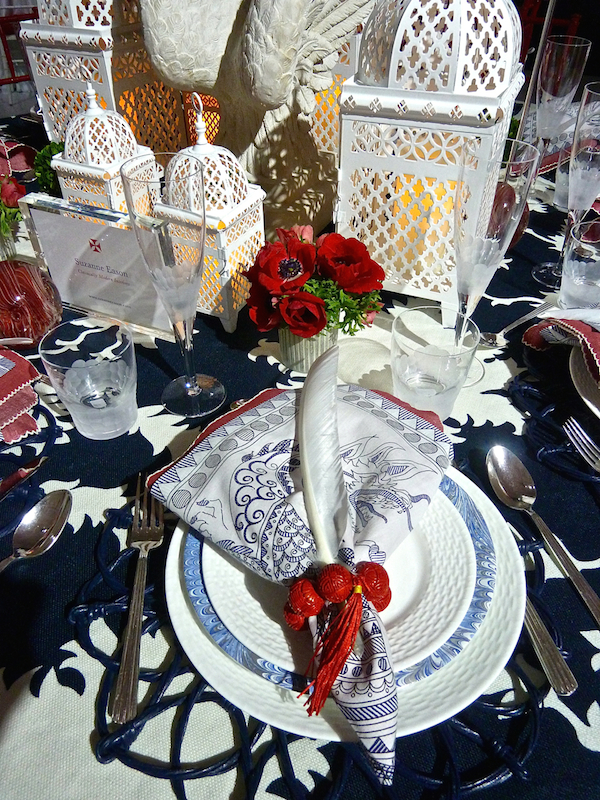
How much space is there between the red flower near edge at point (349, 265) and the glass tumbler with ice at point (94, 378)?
0.84 feet

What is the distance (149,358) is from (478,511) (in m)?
0.52

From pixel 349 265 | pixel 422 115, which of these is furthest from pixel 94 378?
pixel 422 115

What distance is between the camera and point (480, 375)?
29.0 inches

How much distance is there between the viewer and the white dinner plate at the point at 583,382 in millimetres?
596

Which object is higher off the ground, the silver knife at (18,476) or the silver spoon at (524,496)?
the silver spoon at (524,496)

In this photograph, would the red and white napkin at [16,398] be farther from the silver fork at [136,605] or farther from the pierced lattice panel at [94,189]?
the pierced lattice panel at [94,189]

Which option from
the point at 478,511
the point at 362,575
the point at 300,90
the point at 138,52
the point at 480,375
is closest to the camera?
the point at 362,575

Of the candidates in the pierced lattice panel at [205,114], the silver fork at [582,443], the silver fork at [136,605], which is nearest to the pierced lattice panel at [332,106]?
the pierced lattice panel at [205,114]

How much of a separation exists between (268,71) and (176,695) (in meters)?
0.77

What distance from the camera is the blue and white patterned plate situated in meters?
0.35

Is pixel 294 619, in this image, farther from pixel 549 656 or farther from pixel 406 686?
pixel 549 656

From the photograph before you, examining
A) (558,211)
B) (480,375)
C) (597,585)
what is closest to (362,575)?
(597,585)

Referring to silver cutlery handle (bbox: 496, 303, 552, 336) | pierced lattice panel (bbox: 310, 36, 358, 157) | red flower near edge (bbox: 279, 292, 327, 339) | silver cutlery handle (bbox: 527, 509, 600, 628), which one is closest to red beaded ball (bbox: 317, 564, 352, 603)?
silver cutlery handle (bbox: 527, 509, 600, 628)

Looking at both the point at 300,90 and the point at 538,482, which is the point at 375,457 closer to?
the point at 538,482
